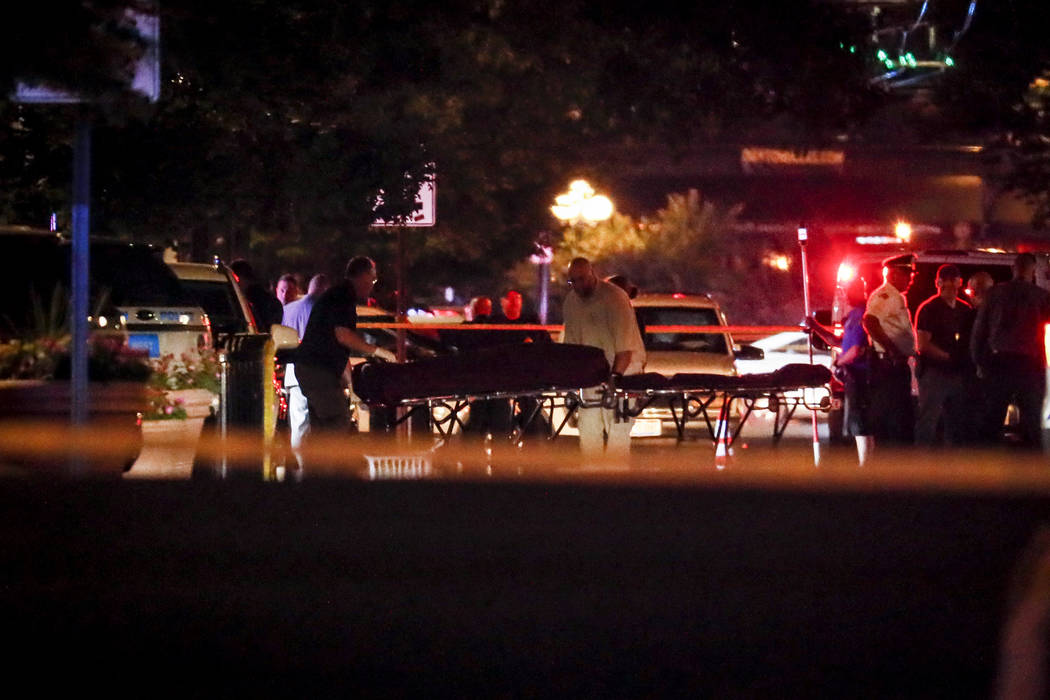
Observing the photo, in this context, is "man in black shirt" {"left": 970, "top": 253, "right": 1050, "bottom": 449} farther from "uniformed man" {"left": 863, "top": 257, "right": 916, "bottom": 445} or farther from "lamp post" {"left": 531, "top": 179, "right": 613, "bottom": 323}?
"lamp post" {"left": 531, "top": 179, "right": 613, "bottom": 323}

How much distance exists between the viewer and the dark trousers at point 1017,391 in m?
13.5

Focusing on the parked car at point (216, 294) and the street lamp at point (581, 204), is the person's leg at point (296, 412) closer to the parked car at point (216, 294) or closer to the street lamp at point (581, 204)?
the parked car at point (216, 294)

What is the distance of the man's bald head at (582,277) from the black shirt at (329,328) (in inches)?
70.1

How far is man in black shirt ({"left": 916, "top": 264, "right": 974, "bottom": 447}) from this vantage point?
44.5 ft

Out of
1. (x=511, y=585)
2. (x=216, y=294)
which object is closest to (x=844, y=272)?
(x=216, y=294)

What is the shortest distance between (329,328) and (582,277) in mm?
2072

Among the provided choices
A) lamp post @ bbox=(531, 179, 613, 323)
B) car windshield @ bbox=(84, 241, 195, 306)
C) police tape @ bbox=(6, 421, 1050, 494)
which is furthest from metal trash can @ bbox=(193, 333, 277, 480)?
lamp post @ bbox=(531, 179, 613, 323)

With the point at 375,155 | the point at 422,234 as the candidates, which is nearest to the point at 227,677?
the point at 375,155

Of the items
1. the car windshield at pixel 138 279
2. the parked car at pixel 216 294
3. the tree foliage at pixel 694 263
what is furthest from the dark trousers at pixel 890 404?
the tree foliage at pixel 694 263

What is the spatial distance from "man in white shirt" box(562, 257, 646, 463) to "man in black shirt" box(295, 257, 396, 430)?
180 centimetres

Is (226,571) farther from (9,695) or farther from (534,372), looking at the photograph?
(534,372)

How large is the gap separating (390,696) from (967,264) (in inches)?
512

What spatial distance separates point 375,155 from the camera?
51.1 feet

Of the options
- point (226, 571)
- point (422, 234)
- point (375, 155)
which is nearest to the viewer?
point (226, 571)
